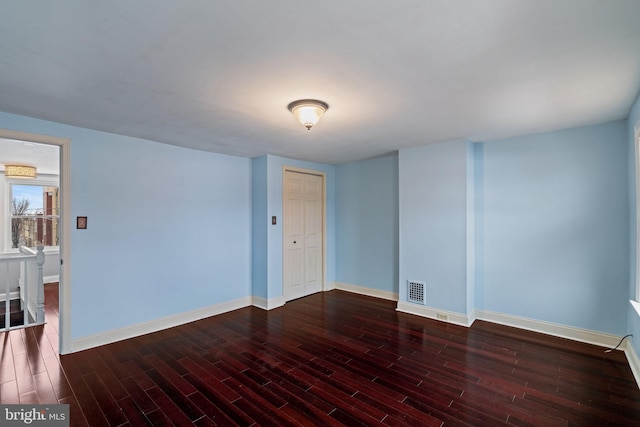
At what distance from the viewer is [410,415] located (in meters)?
2.15

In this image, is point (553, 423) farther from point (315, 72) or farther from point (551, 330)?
point (315, 72)

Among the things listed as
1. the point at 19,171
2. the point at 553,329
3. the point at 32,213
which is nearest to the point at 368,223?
the point at 553,329

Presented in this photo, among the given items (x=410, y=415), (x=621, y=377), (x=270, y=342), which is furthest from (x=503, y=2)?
(x=270, y=342)

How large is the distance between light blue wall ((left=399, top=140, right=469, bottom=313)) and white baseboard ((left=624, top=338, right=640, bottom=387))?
148 centimetres

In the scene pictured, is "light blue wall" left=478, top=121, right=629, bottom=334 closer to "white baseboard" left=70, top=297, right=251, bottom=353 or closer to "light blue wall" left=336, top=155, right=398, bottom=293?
"light blue wall" left=336, top=155, right=398, bottom=293

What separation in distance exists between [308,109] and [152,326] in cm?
326

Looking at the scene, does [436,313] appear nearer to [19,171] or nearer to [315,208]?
[315,208]

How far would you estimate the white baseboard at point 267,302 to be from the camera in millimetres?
4609

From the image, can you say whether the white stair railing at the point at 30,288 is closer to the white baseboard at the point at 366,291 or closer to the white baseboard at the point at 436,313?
the white baseboard at the point at 366,291

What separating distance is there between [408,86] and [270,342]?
2.94 metres

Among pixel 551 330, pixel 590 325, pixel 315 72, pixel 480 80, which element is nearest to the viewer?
pixel 315 72

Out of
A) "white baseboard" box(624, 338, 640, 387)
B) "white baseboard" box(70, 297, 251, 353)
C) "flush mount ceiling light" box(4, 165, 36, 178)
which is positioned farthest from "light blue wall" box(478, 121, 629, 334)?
"flush mount ceiling light" box(4, 165, 36, 178)

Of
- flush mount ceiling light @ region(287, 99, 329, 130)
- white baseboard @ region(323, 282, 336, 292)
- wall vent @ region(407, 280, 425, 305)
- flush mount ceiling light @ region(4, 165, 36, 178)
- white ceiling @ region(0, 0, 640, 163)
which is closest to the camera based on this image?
white ceiling @ region(0, 0, 640, 163)

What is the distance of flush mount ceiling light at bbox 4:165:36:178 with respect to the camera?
532 centimetres
